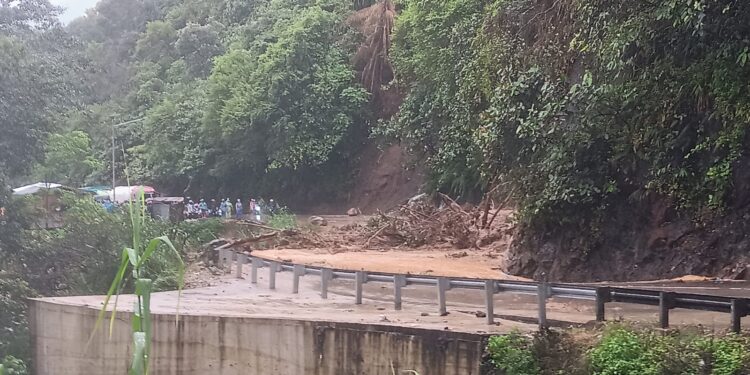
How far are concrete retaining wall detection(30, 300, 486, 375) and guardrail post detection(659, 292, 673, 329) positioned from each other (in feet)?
7.35

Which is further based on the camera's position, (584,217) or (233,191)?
(233,191)

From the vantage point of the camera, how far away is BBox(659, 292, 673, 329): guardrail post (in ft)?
34.4

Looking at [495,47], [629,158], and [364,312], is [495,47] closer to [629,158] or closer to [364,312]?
[629,158]

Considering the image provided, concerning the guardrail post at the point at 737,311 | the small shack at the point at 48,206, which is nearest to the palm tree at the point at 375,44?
the small shack at the point at 48,206

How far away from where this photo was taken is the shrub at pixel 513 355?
1076 centimetres

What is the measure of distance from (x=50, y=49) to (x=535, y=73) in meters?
22.0

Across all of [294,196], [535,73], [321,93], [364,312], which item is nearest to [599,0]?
[535,73]

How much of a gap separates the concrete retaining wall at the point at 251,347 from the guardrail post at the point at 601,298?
153 centimetres

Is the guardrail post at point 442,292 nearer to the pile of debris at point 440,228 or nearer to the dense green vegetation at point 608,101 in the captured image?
the dense green vegetation at point 608,101

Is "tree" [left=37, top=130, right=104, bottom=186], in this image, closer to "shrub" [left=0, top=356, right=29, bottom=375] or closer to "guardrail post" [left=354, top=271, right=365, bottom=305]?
"shrub" [left=0, top=356, right=29, bottom=375]

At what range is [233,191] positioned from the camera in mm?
56719

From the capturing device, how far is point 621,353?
984cm

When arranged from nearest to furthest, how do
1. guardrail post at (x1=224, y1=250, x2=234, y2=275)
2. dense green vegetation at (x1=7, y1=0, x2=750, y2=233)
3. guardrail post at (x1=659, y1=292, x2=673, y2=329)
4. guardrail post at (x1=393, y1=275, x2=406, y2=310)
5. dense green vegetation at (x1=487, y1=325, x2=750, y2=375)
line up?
dense green vegetation at (x1=487, y1=325, x2=750, y2=375)
guardrail post at (x1=659, y1=292, x2=673, y2=329)
guardrail post at (x1=393, y1=275, x2=406, y2=310)
dense green vegetation at (x1=7, y1=0, x2=750, y2=233)
guardrail post at (x1=224, y1=250, x2=234, y2=275)

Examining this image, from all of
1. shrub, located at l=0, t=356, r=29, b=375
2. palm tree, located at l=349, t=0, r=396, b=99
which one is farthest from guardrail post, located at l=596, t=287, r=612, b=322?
palm tree, located at l=349, t=0, r=396, b=99
